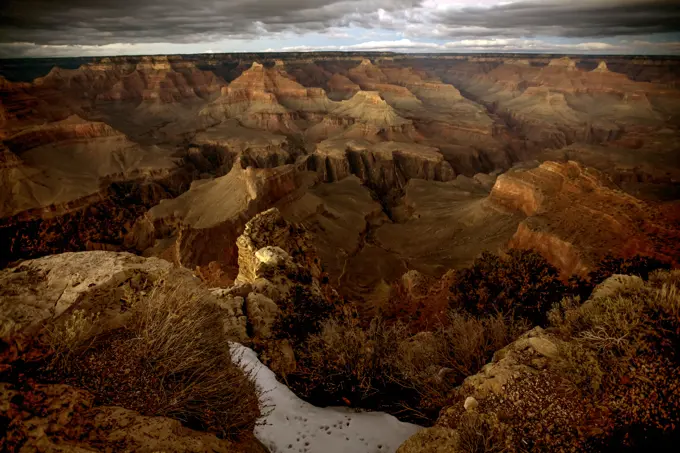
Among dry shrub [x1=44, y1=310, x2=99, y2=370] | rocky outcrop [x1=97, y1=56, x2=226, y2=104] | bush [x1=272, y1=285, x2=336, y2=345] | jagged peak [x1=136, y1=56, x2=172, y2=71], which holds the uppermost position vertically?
jagged peak [x1=136, y1=56, x2=172, y2=71]

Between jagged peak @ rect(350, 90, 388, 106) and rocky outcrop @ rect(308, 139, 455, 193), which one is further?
jagged peak @ rect(350, 90, 388, 106)

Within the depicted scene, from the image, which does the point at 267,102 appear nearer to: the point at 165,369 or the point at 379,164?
the point at 379,164

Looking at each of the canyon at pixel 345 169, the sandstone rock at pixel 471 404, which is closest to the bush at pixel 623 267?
the canyon at pixel 345 169

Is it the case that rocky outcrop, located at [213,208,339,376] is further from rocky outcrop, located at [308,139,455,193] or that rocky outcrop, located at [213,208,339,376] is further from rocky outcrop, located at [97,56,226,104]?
rocky outcrop, located at [97,56,226,104]

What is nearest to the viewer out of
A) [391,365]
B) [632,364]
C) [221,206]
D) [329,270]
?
[632,364]

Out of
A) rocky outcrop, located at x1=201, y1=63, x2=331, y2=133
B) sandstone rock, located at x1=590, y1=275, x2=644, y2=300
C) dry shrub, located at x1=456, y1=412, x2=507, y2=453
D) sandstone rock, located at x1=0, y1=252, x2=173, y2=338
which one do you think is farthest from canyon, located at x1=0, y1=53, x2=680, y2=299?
dry shrub, located at x1=456, y1=412, x2=507, y2=453

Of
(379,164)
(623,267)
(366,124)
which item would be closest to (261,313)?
(623,267)

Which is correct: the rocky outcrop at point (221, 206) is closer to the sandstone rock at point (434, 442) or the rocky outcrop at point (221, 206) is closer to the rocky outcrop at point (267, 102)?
the sandstone rock at point (434, 442)
